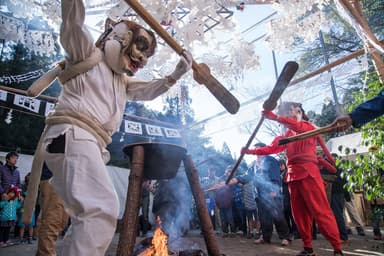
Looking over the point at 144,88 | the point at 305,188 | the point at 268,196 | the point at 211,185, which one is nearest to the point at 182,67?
the point at 144,88

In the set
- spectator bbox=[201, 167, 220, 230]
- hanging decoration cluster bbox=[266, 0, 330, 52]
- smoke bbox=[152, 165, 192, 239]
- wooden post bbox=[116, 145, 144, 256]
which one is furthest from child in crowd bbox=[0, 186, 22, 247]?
hanging decoration cluster bbox=[266, 0, 330, 52]

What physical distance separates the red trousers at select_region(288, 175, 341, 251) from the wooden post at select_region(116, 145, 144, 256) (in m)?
2.26

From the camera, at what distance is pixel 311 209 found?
3.53m

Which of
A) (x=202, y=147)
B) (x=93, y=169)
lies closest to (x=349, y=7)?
(x=93, y=169)

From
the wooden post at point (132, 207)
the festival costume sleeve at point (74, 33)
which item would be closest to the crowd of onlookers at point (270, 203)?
the wooden post at point (132, 207)

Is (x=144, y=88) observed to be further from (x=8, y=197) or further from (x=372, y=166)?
(x=8, y=197)

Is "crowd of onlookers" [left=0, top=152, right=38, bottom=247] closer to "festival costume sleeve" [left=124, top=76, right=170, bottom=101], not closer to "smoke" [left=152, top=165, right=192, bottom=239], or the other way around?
"smoke" [left=152, top=165, right=192, bottom=239]

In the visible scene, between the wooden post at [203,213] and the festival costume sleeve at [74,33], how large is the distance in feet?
6.20

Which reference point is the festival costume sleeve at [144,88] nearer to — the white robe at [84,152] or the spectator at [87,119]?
the spectator at [87,119]

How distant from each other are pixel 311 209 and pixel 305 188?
28cm

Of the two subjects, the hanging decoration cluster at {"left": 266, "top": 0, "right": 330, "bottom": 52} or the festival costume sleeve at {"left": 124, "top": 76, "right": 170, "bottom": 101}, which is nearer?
the festival costume sleeve at {"left": 124, "top": 76, "right": 170, "bottom": 101}

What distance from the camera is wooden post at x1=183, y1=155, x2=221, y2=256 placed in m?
3.14

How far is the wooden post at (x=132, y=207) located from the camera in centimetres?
276

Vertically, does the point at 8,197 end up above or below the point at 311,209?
above
